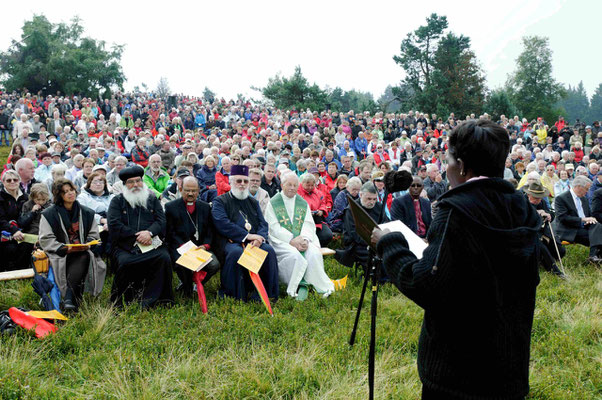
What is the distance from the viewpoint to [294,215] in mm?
6750

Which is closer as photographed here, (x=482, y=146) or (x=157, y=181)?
(x=482, y=146)

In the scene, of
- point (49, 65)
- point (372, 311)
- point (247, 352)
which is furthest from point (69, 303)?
point (49, 65)

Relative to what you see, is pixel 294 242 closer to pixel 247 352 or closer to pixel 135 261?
pixel 135 261

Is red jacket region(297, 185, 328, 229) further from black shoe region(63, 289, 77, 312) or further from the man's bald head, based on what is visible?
black shoe region(63, 289, 77, 312)

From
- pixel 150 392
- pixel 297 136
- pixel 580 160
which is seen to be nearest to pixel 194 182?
pixel 150 392

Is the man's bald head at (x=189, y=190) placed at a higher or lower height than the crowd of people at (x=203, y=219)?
higher

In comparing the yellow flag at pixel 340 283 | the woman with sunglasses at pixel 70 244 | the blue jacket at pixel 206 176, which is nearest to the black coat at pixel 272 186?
the blue jacket at pixel 206 176

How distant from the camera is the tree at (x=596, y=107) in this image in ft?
308

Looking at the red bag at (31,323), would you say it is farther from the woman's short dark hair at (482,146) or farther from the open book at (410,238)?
the woman's short dark hair at (482,146)

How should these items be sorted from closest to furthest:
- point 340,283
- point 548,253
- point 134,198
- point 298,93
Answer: point 134,198 < point 340,283 < point 548,253 < point 298,93

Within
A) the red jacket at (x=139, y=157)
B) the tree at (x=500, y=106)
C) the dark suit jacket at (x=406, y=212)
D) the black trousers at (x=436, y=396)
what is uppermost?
the tree at (x=500, y=106)

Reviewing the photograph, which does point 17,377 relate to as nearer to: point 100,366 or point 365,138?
point 100,366

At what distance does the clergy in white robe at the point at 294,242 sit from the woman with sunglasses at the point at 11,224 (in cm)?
350

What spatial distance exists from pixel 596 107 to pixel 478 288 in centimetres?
11865
